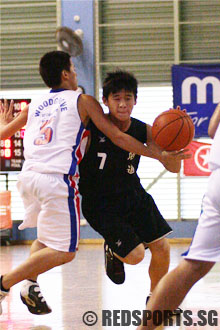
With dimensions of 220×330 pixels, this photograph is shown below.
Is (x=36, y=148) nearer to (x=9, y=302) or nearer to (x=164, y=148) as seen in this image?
(x=164, y=148)

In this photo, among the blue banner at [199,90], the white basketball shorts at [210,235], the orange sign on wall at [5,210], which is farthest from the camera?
the orange sign on wall at [5,210]

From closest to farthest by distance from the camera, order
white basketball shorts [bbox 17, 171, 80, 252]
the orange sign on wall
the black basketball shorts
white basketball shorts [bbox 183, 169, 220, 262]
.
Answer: white basketball shorts [bbox 183, 169, 220, 262] < white basketball shorts [bbox 17, 171, 80, 252] < the black basketball shorts < the orange sign on wall

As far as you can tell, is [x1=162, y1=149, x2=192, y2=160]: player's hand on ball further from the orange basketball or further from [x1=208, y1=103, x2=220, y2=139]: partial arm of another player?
[x1=208, y1=103, x2=220, y2=139]: partial arm of another player

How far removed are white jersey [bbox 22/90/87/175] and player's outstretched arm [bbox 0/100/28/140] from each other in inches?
6.2

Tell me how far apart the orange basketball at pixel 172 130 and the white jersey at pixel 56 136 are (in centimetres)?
48

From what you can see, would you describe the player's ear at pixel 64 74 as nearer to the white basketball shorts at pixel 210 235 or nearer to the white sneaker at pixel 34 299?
the white sneaker at pixel 34 299

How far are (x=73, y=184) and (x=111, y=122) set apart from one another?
454 millimetres

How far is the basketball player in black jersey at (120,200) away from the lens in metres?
4.54

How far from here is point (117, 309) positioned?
4.79 m

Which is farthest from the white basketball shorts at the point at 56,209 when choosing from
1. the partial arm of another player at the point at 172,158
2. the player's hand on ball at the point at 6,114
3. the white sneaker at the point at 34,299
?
the player's hand on ball at the point at 6,114

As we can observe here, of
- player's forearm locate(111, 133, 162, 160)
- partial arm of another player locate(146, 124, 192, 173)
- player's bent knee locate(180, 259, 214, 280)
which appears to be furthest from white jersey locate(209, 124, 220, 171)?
player's forearm locate(111, 133, 162, 160)

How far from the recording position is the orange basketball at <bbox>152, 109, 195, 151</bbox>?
4293mm

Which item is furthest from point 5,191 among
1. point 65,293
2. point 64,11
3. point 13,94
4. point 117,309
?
point 117,309

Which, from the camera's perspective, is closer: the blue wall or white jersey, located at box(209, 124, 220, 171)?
white jersey, located at box(209, 124, 220, 171)
